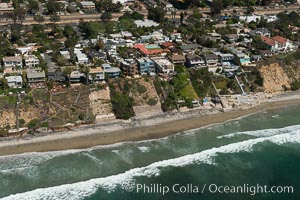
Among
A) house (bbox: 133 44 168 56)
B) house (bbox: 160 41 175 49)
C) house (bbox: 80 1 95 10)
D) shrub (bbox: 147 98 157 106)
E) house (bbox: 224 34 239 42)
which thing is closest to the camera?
shrub (bbox: 147 98 157 106)

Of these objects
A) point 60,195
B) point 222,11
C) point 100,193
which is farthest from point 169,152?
point 222,11

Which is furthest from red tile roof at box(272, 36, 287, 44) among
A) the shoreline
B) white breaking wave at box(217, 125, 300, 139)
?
white breaking wave at box(217, 125, 300, 139)

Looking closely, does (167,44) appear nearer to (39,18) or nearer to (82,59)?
(82,59)

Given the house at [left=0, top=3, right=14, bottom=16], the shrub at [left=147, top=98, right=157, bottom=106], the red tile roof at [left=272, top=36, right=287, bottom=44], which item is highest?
the house at [left=0, top=3, right=14, bottom=16]

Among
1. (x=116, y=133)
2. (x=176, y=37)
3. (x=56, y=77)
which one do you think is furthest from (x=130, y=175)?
(x=176, y=37)

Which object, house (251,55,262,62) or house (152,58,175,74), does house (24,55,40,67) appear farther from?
house (251,55,262,62)

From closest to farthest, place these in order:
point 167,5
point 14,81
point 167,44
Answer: point 14,81 < point 167,44 < point 167,5
